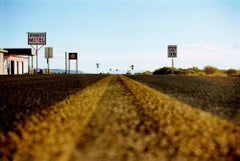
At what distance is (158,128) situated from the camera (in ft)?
7.22

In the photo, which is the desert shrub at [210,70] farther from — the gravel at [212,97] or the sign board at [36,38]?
the sign board at [36,38]

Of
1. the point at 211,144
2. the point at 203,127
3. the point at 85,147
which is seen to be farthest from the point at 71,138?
the point at 203,127

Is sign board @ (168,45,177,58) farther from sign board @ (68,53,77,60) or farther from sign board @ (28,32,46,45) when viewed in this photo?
sign board @ (68,53,77,60)

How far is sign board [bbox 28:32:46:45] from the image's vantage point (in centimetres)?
8641

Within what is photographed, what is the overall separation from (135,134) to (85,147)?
402 millimetres

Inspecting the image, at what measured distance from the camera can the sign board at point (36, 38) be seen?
283 feet

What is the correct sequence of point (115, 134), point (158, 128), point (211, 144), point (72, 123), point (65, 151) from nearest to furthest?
point (65, 151) → point (211, 144) → point (115, 134) → point (158, 128) → point (72, 123)

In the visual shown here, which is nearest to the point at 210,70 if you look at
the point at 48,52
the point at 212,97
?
the point at 48,52

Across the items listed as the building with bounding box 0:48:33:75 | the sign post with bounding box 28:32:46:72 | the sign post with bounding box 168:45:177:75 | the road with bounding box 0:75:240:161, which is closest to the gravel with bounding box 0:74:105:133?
the road with bounding box 0:75:240:161

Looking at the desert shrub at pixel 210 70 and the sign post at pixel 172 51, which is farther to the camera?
the sign post at pixel 172 51

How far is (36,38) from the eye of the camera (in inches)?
3445

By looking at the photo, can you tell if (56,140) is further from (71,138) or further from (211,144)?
(211,144)

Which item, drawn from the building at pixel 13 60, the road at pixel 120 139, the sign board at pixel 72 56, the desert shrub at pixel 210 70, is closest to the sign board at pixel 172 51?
the desert shrub at pixel 210 70

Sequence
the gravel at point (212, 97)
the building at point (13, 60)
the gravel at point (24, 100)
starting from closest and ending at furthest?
the gravel at point (24, 100) → the gravel at point (212, 97) → the building at point (13, 60)
